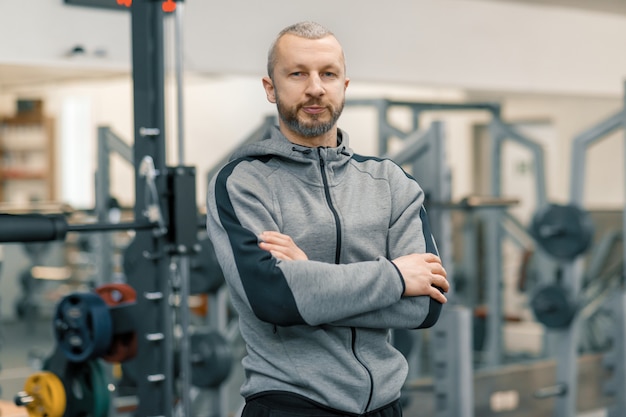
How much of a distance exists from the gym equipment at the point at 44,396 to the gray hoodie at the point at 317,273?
180 cm

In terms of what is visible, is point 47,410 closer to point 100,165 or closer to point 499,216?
point 100,165

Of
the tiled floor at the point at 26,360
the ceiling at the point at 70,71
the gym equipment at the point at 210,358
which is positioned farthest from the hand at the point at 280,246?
the ceiling at the point at 70,71

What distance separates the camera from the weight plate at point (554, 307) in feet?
16.3

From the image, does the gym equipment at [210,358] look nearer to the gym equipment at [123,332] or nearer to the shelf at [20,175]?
the gym equipment at [123,332]

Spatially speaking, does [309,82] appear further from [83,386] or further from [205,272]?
[205,272]

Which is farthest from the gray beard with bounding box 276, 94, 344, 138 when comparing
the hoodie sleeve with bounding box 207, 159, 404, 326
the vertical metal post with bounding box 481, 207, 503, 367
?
the vertical metal post with bounding box 481, 207, 503, 367

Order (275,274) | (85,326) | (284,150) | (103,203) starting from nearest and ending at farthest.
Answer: (275,274) < (284,150) < (85,326) < (103,203)

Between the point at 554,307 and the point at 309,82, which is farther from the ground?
the point at 309,82

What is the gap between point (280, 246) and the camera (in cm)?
160

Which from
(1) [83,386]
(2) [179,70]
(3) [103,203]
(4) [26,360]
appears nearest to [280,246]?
(2) [179,70]


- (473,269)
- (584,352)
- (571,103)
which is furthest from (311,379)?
(571,103)

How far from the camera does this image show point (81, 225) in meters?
3.00

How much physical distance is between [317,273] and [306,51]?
0.35m

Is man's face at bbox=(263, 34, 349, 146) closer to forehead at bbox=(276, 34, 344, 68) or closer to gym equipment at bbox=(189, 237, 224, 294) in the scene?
forehead at bbox=(276, 34, 344, 68)
